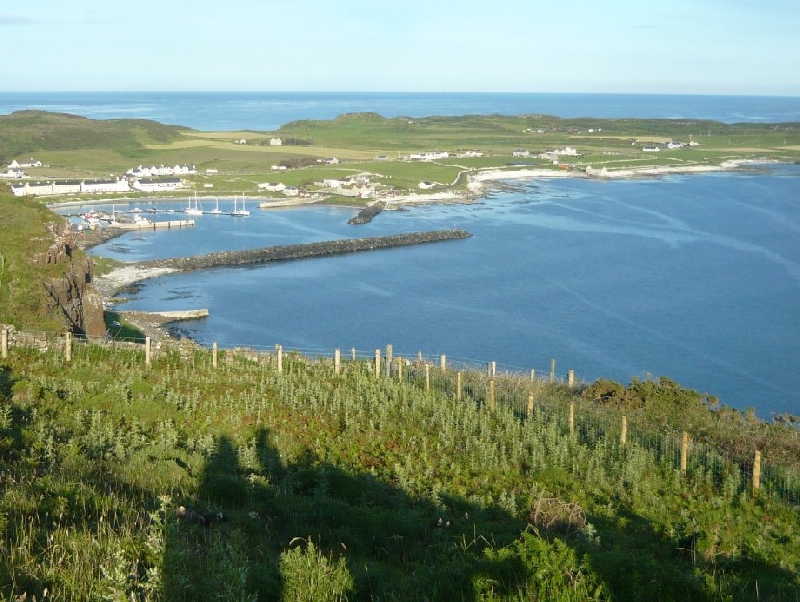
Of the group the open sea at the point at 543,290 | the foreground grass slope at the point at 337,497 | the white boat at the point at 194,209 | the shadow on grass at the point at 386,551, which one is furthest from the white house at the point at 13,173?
the shadow on grass at the point at 386,551

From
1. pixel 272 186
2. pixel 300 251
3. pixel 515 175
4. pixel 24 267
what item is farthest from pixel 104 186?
pixel 24 267

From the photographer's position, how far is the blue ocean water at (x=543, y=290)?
28.9 metres

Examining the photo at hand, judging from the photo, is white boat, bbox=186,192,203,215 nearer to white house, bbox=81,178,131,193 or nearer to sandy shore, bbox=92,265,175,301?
white house, bbox=81,178,131,193

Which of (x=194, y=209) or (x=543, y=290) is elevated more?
(x=194, y=209)

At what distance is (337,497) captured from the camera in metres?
7.52

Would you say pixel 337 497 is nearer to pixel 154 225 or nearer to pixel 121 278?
pixel 121 278

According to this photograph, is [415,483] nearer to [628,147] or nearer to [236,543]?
[236,543]

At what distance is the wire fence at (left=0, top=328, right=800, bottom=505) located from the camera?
32.7 feet

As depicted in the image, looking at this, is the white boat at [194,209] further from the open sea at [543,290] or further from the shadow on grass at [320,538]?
the shadow on grass at [320,538]

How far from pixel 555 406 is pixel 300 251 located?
35.4 m

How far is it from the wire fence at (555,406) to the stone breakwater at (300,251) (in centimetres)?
2679

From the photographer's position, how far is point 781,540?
26.1ft

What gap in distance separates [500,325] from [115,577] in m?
29.2


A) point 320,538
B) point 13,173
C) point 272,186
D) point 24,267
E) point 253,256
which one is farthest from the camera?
point 272,186
